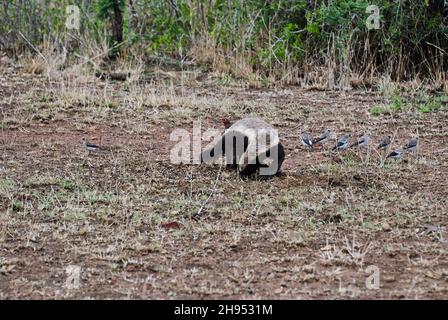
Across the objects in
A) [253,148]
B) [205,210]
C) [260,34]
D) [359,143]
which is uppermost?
[260,34]

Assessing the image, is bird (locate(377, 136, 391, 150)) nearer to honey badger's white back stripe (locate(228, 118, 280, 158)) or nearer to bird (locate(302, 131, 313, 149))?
bird (locate(302, 131, 313, 149))

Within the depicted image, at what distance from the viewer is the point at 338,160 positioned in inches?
290

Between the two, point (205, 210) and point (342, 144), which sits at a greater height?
point (342, 144)

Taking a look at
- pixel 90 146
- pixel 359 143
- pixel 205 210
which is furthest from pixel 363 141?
pixel 90 146

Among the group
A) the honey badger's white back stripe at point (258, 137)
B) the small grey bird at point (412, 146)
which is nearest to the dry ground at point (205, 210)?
the small grey bird at point (412, 146)

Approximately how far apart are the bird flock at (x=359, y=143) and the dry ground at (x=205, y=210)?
0.37ft

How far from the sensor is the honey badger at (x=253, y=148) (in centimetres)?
673

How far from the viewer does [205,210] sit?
20.1ft

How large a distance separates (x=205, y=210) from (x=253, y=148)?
841 millimetres

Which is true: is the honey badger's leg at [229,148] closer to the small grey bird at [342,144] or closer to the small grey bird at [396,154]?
the small grey bird at [342,144]

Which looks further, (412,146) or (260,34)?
(260,34)

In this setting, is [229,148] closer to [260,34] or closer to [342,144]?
[342,144]

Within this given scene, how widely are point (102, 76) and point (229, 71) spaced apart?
1604mm

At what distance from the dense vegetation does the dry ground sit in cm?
125
